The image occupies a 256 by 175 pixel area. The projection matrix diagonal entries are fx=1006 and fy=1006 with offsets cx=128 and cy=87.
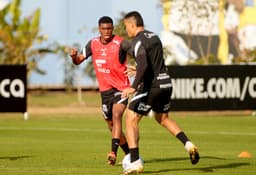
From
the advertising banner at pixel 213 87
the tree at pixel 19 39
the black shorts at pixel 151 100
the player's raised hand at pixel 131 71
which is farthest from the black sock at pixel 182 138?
the tree at pixel 19 39

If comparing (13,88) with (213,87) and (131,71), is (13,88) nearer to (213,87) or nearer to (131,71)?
(213,87)

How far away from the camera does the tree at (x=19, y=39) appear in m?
49.4

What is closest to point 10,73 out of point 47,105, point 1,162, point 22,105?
point 22,105

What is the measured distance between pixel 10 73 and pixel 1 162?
638 inches

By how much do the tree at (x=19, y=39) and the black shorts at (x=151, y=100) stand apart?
3474 cm

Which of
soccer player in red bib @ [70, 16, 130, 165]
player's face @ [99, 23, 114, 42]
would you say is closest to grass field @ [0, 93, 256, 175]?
soccer player in red bib @ [70, 16, 130, 165]

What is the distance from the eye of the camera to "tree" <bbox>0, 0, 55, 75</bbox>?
4941 cm

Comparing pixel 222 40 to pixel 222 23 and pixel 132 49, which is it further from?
pixel 132 49

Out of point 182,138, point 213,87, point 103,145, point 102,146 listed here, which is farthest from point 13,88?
point 182,138

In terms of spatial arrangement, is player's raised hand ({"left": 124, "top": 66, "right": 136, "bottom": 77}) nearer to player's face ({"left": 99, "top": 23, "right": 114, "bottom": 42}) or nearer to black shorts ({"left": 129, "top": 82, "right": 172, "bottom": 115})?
player's face ({"left": 99, "top": 23, "right": 114, "bottom": 42})

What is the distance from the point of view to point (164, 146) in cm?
2125

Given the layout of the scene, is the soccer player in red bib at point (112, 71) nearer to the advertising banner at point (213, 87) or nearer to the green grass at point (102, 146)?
the green grass at point (102, 146)

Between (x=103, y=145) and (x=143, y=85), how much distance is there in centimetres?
698

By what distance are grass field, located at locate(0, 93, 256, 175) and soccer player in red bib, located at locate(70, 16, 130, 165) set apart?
77 cm
